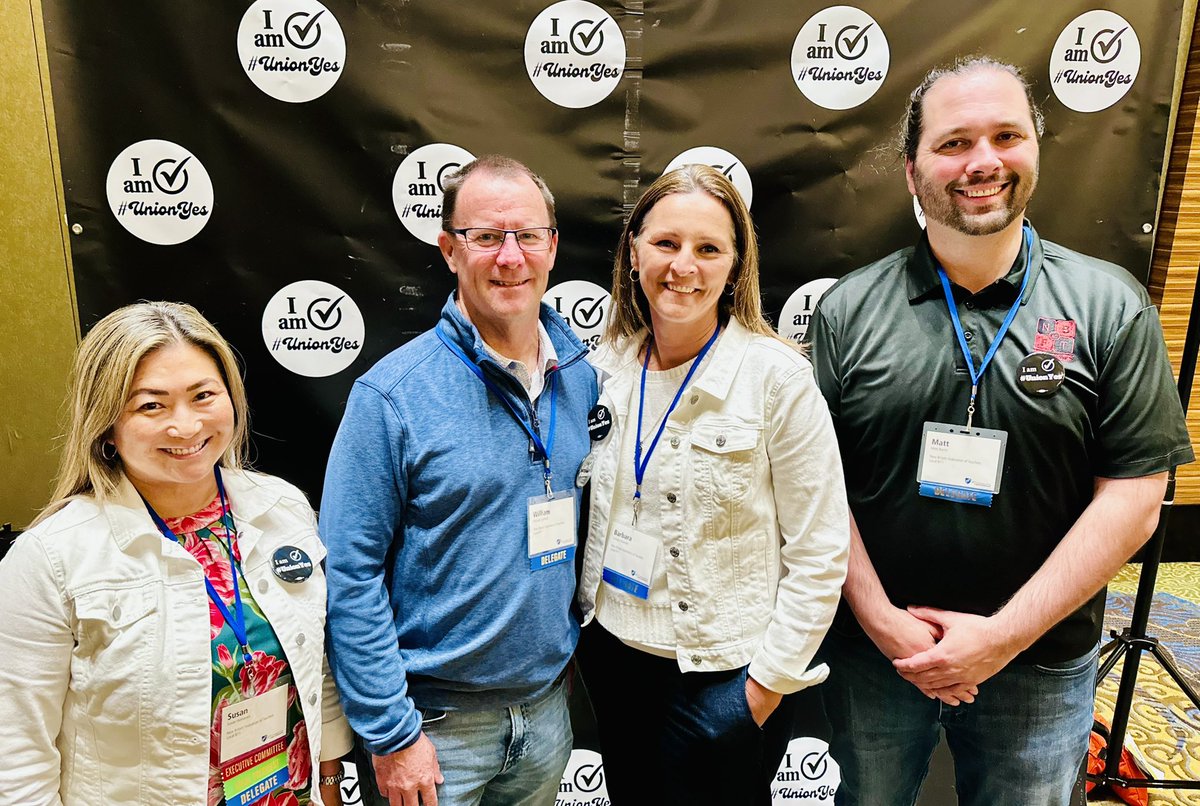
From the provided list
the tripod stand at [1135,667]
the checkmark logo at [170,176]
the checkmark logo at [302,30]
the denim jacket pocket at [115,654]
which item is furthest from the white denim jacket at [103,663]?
the tripod stand at [1135,667]

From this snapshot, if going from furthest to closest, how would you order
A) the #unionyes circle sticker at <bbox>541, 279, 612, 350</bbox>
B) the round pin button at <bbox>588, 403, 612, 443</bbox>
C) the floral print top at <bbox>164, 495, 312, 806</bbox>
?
the #unionyes circle sticker at <bbox>541, 279, 612, 350</bbox> < the round pin button at <bbox>588, 403, 612, 443</bbox> < the floral print top at <bbox>164, 495, 312, 806</bbox>

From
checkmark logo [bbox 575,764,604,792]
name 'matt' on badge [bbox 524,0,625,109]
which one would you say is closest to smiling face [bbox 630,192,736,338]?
name 'matt' on badge [bbox 524,0,625,109]

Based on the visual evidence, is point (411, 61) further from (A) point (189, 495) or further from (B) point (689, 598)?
(B) point (689, 598)

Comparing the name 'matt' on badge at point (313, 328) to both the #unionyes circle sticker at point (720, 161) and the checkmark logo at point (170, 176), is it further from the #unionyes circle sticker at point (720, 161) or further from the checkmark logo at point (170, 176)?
the #unionyes circle sticker at point (720, 161)

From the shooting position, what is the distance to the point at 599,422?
1.67m

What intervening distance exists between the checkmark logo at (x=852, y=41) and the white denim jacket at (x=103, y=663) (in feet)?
7.24

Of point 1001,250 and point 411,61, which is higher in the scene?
point 411,61

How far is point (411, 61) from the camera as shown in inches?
80.8

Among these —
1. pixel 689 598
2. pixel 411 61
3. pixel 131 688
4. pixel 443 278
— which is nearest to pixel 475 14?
pixel 411 61

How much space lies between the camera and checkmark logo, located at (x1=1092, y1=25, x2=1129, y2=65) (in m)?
2.19

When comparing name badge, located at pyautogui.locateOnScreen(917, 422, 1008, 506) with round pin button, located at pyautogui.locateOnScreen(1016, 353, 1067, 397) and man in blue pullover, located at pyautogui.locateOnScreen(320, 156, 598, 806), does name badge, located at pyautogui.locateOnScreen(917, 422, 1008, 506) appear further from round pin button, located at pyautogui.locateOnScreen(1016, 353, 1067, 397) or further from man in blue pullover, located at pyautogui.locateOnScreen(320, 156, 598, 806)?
man in blue pullover, located at pyautogui.locateOnScreen(320, 156, 598, 806)

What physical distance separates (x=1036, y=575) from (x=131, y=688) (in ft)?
6.10

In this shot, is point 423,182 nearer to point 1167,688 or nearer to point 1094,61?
point 1094,61

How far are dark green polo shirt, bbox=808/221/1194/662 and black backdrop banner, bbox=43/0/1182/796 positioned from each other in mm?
607
